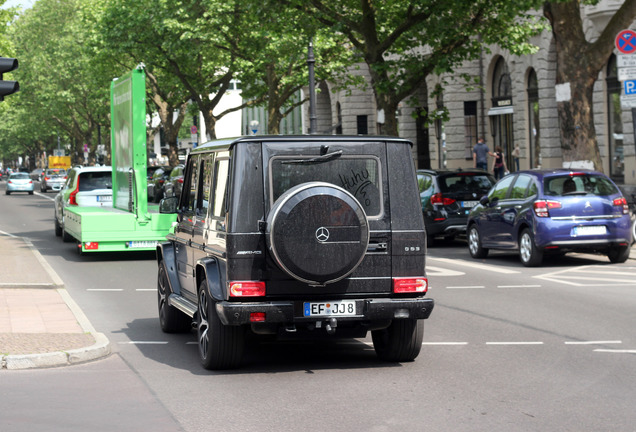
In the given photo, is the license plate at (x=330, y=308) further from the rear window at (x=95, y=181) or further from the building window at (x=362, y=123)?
the building window at (x=362, y=123)

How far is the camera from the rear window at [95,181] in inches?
912

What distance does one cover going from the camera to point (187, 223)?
9.85 m

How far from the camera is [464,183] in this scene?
21953mm

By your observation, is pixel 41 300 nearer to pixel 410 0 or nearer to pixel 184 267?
pixel 184 267

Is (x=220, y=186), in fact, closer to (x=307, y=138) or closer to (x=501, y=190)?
(x=307, y=138)

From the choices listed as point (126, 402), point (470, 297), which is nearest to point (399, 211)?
point (126, 402)

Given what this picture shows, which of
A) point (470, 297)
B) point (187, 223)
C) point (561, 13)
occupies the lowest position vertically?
point (470, 297)

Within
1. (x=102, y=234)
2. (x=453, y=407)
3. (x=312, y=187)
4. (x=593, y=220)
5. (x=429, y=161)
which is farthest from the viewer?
(x=429, y=161)

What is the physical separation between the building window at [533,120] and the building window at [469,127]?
594 centimetres

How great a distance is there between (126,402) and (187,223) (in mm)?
2849

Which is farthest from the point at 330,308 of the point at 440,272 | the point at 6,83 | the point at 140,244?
the point at 140,244

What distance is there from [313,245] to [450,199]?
1411cm

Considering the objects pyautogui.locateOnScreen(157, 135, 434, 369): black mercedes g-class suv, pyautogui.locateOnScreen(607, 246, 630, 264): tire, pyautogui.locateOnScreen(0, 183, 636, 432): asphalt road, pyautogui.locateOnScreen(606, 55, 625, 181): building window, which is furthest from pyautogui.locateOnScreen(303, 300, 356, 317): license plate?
pyautogui.locateOnScreen(606, 55, 625, 181): building window

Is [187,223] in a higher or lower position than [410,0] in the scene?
lower
